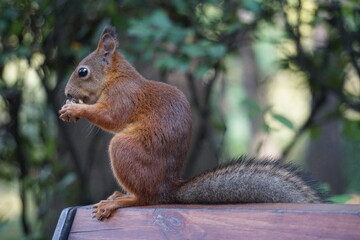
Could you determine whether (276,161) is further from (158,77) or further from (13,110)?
(158,77)

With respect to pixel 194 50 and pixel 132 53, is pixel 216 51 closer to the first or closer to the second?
pixel 194 50

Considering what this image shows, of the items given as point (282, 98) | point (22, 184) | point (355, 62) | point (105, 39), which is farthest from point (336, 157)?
point (282, 98)

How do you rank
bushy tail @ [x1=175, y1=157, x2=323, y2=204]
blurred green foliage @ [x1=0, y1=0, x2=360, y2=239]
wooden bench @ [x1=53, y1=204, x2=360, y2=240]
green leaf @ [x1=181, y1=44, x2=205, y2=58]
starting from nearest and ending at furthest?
1. wooden bench @ [x1=53, y1=204, x2=360, y2=240]
2. bushy tail @ [x1=175, y1=157, x2=323, y2=204]
3. green leaf @ [x1=181, y1=44, x2=205, y2=58]
4. blurred green foliage @ [x1=0, y1=0, x2=360, y2=239]

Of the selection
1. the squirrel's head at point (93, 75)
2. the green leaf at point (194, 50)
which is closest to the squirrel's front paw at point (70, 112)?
the squirrel's head at point (93, 75)

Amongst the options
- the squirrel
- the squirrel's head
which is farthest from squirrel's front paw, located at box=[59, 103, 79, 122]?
A: the squirrel's head

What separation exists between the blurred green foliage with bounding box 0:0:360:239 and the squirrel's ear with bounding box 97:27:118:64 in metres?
0.90

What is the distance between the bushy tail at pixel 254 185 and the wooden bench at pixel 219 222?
0.09 metres

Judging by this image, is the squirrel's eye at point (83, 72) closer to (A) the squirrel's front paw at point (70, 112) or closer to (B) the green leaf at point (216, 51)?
(A) the squirrel's front paw at point (70, 112)

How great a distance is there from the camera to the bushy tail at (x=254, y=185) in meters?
1.79

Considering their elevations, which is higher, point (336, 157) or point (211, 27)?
point (211, 27)

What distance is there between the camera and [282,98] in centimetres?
1236

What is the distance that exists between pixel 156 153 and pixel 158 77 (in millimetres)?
2695

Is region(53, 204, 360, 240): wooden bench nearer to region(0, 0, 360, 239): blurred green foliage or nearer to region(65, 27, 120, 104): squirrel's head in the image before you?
region(65, 27, 120, 104): squirrel's head

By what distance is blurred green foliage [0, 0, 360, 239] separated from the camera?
3.38m
